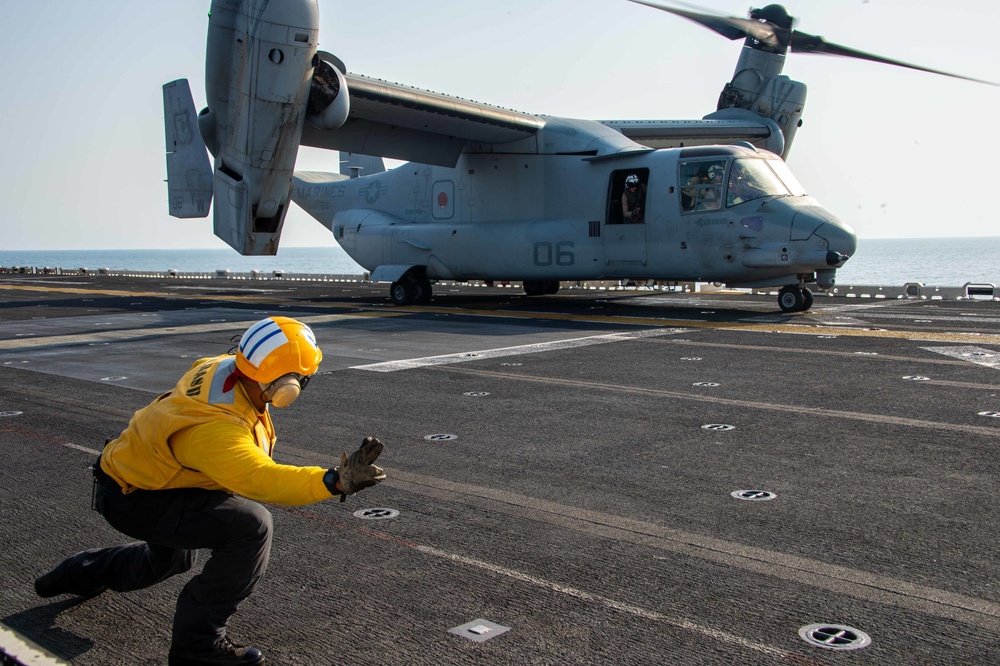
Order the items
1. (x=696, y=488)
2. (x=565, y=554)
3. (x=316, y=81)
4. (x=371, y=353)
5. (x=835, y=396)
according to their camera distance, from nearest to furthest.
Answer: (x=565, y=554) → (x=696, y=488) → (x=835, y=396) → (x=371, y=353) → (x=316, y=81)

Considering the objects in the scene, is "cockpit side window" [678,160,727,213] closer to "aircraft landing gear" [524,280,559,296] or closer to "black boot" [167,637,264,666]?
"aircraft landing gear" [524,280,559,296]

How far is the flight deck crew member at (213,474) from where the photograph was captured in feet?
12.7

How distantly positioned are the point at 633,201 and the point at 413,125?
5.92 metres

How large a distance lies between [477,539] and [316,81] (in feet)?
50.7

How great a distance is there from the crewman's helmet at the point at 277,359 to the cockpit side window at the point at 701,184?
16.4 meters

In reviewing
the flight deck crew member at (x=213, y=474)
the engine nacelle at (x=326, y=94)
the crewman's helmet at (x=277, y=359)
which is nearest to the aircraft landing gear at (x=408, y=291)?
the engine nacelle at (x=326, y=94)

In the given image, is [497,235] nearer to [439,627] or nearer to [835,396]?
[835,396]

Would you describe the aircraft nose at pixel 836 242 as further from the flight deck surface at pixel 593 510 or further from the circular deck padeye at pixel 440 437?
the circular deck padeye at pixel 440 437

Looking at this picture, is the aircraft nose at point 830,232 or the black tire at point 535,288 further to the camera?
the black tire at point 535,288

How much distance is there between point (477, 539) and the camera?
552cm

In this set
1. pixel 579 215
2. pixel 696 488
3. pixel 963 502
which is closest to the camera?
pixel 963 502

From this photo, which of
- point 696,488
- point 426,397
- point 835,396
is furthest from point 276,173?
point 696,488

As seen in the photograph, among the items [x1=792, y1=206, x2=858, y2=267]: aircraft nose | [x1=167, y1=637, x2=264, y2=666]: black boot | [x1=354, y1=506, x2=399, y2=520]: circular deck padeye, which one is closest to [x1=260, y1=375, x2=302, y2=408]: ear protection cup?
[x1=167, y1=637, x2=264, y2=666]: black boot

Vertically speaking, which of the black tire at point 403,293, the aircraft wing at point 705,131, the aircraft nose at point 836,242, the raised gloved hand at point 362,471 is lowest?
the raised gloved hand at point 362,471
